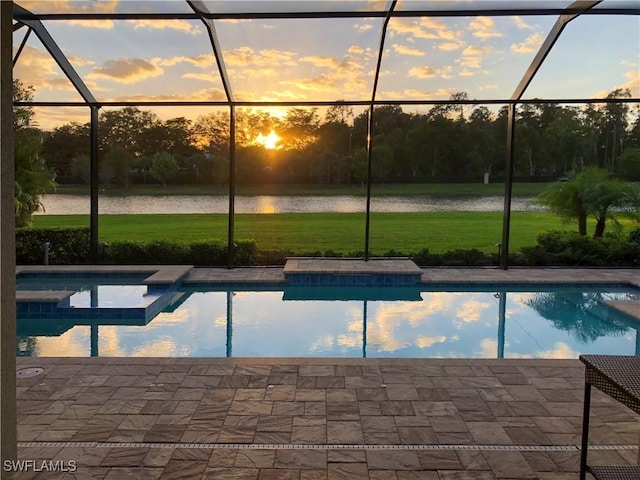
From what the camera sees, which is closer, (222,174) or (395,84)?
(395,84)

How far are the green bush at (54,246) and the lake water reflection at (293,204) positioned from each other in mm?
4618

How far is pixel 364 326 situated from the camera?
6984 millimetres

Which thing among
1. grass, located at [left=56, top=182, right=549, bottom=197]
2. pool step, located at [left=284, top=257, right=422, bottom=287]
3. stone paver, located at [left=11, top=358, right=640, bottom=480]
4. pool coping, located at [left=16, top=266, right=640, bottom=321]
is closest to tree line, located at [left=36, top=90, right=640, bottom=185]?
grass, located at [left=56, top=182, right=549, bottom=197]

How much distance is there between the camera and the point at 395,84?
9.23 m

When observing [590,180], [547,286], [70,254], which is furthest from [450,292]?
[70,254]

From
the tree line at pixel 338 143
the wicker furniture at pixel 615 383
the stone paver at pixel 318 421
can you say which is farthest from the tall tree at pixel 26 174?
the wicker furniture at pixel 615 383

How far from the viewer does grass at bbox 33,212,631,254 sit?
50.1 ft

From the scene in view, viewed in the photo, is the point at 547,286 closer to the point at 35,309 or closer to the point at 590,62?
the point at 590,62

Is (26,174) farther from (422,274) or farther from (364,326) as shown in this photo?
(422,274)

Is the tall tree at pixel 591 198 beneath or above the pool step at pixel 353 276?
above

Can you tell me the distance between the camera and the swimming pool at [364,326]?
239 inches

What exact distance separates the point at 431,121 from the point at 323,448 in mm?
13334

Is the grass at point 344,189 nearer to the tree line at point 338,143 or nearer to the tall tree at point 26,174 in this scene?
the tree line at point 338,143
